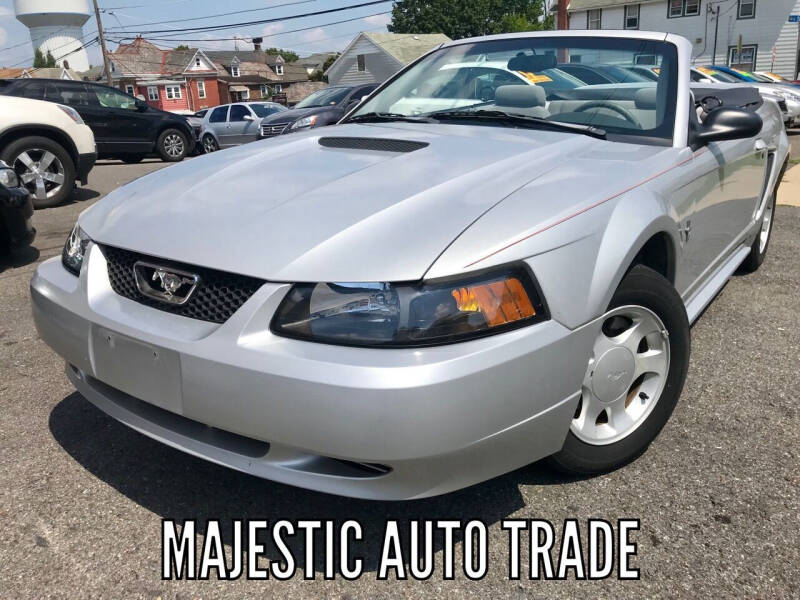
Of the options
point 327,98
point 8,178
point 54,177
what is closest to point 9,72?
point 327,98

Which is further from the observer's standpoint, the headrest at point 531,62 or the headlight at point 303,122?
the headlight at point 303,122

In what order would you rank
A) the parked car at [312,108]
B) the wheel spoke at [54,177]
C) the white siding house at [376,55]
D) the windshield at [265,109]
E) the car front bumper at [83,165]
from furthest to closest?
1. the white siding house at [376,55]
2. the windshield at [265,109]
3. the parked car at [312,108]
4. the car front bumper at [83,165]
5. the wheel spoke at [54,177]

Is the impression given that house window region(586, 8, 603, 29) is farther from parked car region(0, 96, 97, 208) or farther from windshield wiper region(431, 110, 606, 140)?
windshield wiper region(431, 110, 606, 140)

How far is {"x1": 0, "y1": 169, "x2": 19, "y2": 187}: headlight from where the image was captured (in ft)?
16.4

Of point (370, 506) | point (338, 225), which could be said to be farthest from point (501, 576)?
point (338, 225)

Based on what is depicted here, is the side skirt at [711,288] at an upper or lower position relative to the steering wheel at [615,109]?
lower

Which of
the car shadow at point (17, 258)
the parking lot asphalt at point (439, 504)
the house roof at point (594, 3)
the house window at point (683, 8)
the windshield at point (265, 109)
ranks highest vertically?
the house roof at point (594, 3)

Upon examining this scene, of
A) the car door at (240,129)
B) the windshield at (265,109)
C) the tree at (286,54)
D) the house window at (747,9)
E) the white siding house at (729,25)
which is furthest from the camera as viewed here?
the tree at (286,54)

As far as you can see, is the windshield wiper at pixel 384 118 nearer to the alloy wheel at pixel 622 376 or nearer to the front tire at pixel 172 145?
the alloy wheel at pixel 622 376

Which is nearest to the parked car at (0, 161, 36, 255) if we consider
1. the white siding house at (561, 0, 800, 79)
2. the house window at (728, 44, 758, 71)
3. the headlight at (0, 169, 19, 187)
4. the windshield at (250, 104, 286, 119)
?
the headlight at (0, 169, 19, 187)

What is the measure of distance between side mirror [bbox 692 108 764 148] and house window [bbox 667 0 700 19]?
41.3 metres

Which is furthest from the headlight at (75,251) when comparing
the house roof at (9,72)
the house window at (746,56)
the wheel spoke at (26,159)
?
the house roof at (9,72)

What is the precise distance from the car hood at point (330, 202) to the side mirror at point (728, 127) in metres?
0.45

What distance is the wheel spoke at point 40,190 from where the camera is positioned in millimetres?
7934
